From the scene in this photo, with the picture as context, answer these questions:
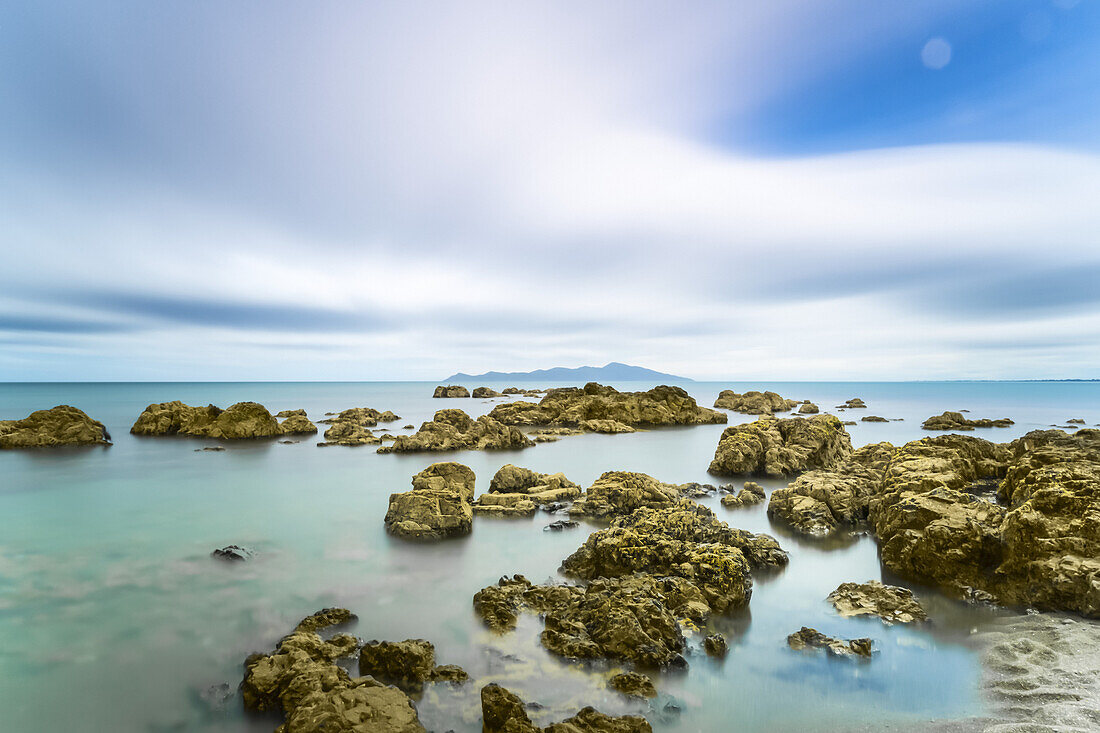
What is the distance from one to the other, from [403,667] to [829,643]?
531 cm

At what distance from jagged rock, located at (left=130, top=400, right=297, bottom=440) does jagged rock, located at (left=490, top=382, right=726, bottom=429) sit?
20526mm

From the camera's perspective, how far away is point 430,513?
11.6 metres

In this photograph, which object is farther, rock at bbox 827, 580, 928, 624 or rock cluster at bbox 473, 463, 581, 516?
rock cluster at bbox 473, 463, 581, 516

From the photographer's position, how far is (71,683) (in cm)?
599

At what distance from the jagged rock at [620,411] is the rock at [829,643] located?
4055 cm

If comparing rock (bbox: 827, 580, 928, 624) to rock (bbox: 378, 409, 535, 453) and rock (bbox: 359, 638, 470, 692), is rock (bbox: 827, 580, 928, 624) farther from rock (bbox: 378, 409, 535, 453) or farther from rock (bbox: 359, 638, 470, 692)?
rock (bbox: 378, 409, 535, 453)

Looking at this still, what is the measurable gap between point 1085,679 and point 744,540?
4.44 metres

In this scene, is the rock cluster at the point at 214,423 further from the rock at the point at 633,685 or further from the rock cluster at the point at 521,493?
the rock at the point at 633,685

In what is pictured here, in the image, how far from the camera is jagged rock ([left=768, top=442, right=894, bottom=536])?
11.3 meters

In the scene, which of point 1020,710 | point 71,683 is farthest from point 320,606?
point 1020,710

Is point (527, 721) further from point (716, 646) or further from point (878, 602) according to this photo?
point (878, 602)

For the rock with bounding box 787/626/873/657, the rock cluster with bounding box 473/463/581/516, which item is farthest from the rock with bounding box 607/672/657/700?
the rock cluster with bounding box 473/463/581/516

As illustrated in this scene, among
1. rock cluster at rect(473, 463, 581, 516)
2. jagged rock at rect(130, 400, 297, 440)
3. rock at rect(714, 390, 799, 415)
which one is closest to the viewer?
rock cluster at rect(473, 463, 581, 516)

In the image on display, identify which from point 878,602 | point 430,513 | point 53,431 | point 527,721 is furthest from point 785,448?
point 53,431
